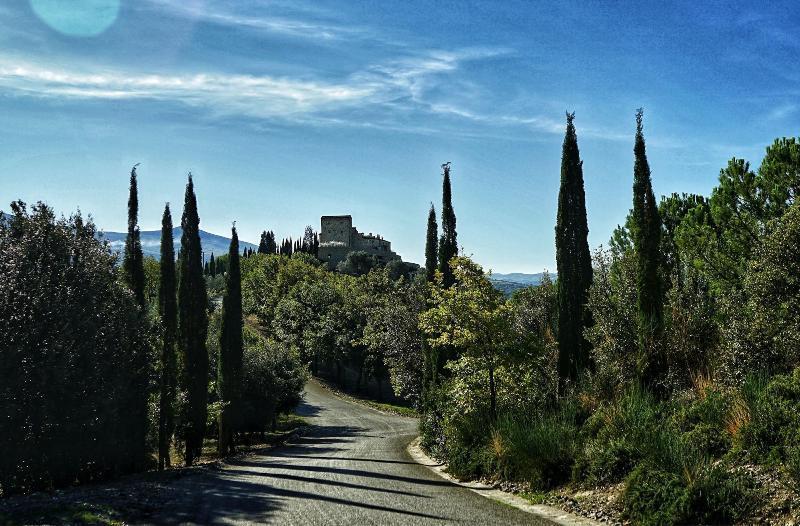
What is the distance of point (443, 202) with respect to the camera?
35875 millimetres

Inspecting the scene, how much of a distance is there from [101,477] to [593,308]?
1651 cm

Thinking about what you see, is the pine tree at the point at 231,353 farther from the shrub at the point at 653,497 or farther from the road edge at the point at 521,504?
the shrub at the point at 653,497

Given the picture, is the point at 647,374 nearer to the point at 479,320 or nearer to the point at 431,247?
the point at 479,320

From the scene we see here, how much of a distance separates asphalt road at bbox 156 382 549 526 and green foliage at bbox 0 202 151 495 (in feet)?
10.5

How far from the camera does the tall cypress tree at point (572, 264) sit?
2300cm

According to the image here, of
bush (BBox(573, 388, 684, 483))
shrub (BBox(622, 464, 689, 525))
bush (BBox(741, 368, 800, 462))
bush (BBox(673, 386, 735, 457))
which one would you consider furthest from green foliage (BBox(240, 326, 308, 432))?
bush (BBox(741, 368, 800, 462))

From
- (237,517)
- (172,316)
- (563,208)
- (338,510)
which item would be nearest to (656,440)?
(338,510)

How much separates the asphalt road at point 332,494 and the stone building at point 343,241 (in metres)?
139

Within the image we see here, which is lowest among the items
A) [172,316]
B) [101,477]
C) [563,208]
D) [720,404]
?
[101,477]

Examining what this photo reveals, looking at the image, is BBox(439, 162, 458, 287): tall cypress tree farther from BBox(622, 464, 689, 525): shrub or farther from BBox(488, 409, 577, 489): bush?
BBox(622, 464, 689, 525): shrub

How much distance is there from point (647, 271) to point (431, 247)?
1857cm

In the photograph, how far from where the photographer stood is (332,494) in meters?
17.1

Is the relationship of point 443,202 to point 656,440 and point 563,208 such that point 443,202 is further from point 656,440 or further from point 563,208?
point 656,440

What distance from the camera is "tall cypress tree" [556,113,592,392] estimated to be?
75.5 ft
